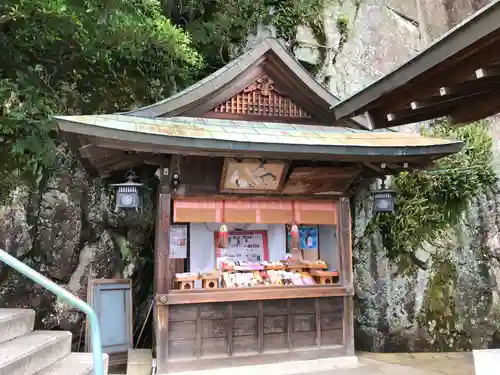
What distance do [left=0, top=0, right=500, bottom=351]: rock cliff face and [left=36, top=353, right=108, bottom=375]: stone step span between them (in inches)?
175

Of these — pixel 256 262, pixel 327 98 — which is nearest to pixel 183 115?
pixel 327 98

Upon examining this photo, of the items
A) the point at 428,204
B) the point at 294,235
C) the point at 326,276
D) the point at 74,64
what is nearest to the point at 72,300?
the point at 294,235

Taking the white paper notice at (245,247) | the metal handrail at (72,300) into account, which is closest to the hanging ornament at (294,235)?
the white paper notice at (245,247)

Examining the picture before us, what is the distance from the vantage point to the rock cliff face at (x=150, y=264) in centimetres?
888

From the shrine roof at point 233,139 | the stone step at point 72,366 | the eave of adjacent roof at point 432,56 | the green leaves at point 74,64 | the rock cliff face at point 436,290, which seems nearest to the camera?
the eave of adjacent roof at point 432,56

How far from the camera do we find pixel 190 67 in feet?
34.2

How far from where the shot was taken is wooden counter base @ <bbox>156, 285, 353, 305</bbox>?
650 cm

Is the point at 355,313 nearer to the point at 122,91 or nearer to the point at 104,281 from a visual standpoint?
the point at 104,281

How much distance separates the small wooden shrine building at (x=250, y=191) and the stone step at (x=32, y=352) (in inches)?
77.0

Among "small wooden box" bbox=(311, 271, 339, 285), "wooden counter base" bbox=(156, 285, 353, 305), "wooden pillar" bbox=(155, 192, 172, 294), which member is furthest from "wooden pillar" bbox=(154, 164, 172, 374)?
"small wooden box" bbox=(311, 271, 339, 285)

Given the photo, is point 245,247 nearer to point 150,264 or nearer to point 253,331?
point 253,331

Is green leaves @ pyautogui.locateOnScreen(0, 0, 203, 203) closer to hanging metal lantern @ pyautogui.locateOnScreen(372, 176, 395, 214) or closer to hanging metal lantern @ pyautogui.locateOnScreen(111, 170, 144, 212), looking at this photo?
hanging metal lantern @ pyautogui.locateOnScreen(111, 170, 144, 212)

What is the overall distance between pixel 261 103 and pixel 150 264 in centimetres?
480

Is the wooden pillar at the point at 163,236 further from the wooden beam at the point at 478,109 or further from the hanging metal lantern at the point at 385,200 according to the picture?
the wooden beam at the point at 478,109
